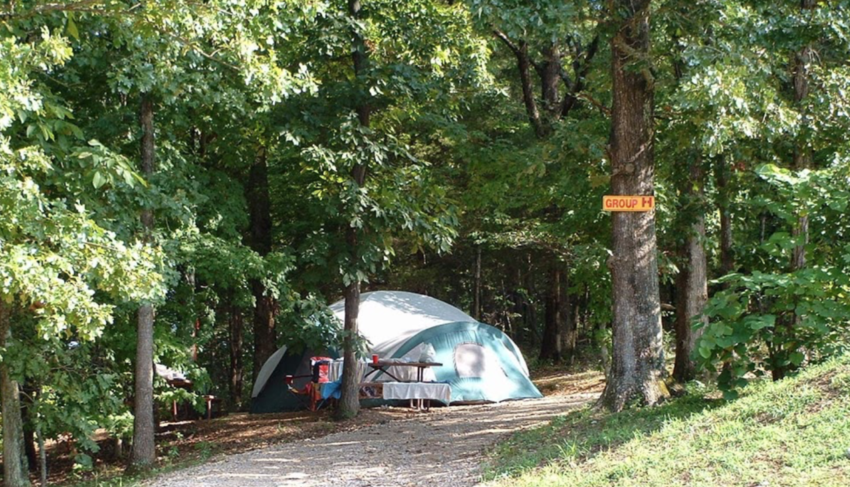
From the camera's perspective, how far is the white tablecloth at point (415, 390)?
14086mm

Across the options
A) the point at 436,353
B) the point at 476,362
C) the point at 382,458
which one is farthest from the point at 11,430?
the point at 476,362

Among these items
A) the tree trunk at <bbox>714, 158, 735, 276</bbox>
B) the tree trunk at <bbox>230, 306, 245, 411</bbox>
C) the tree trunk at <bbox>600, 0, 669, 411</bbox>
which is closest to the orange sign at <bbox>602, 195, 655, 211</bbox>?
the tree trunk at <bbox>600, 0, 669, 411</bbox>

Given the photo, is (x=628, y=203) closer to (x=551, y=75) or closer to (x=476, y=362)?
(x=476, y=362)

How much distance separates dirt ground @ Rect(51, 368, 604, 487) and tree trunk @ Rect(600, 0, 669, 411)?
1814 millimetres

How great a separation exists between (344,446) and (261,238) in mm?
7237

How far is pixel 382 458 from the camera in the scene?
9.47 m

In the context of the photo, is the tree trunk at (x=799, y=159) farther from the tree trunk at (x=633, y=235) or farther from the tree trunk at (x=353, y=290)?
the tree trunk at (x=353, y=290)

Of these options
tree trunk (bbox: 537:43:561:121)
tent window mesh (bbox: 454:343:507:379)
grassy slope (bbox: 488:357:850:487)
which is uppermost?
tree trunk (bbox: 537:43:561:121)

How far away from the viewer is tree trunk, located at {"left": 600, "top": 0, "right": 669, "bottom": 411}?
8773mm

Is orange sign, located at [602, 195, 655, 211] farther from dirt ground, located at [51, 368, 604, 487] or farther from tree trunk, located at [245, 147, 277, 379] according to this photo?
tree trunk, located at [245, 147, 277, 379]

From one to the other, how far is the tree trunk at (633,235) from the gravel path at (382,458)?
180 cm

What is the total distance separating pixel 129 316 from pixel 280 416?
4.35 m

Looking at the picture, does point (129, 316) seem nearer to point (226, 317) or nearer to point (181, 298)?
point (181, 298)

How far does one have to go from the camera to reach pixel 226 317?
2286 centimetres
